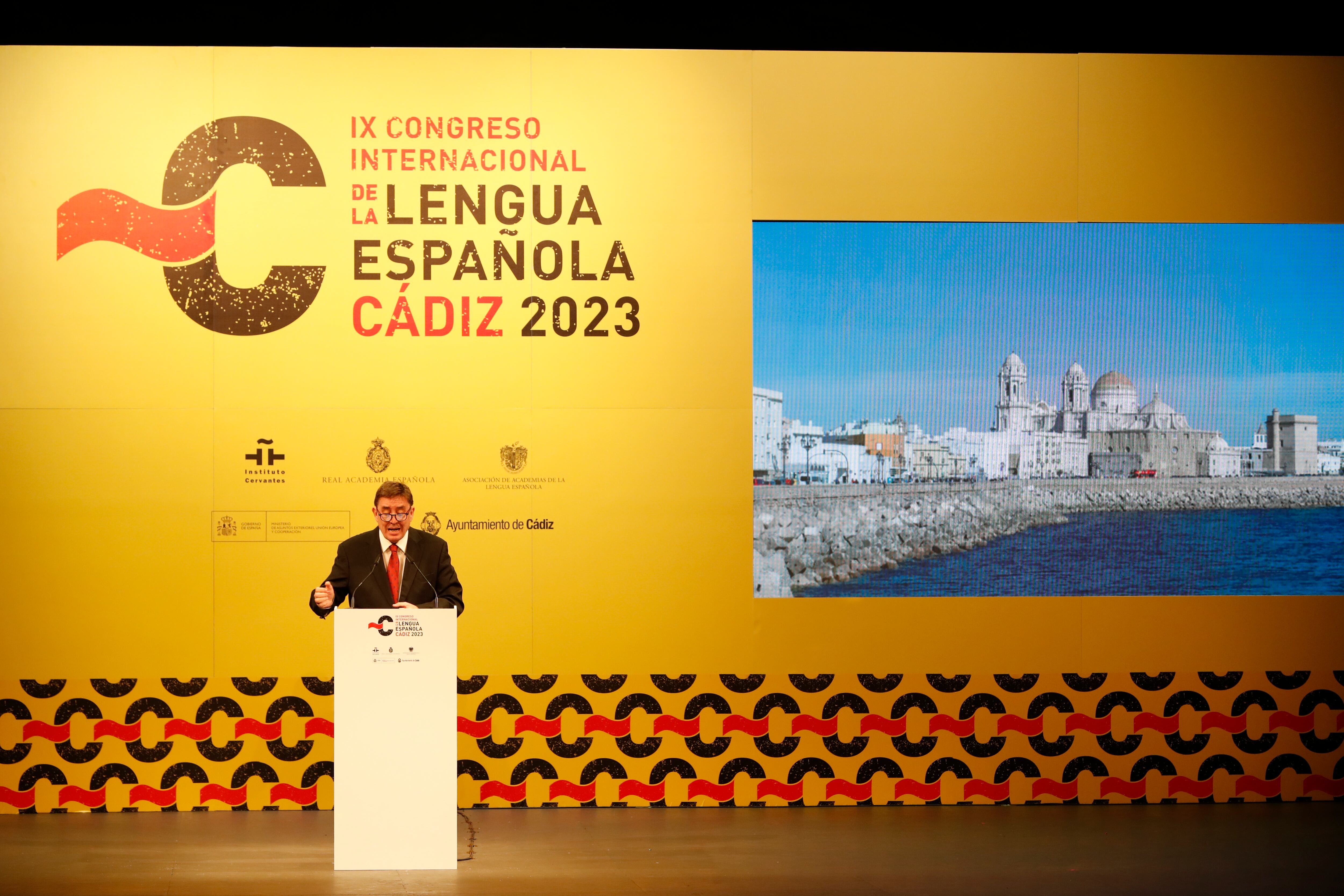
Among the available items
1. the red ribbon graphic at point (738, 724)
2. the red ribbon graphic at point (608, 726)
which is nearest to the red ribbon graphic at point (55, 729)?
the red ribbon graphic at point (608, 726)

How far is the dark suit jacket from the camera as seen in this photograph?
377cm

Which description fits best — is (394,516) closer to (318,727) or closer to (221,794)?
(318,727)

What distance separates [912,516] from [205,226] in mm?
3256

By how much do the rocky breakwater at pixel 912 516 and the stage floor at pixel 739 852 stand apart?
103 cm

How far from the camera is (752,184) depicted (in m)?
4.18

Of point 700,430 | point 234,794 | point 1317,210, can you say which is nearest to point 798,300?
point 700,430

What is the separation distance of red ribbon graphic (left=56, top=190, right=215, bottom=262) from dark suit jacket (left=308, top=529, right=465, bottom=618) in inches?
57.6

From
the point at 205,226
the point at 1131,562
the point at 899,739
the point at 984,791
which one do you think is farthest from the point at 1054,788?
the point at 205,226

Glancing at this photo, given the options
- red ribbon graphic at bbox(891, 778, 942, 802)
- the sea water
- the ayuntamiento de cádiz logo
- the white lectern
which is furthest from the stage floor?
the ayuntamiento de cádiz logo

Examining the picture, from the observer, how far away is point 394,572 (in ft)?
12.4

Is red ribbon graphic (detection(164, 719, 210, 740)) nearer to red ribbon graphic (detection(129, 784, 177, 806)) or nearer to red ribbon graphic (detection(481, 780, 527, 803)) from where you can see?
red ribbon graphic (detection(129, 784, 177, 806))

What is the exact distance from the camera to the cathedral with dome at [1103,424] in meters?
4.23

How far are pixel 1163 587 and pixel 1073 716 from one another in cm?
69

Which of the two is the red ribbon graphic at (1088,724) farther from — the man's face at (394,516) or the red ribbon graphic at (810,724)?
the man's face at (394,516)
